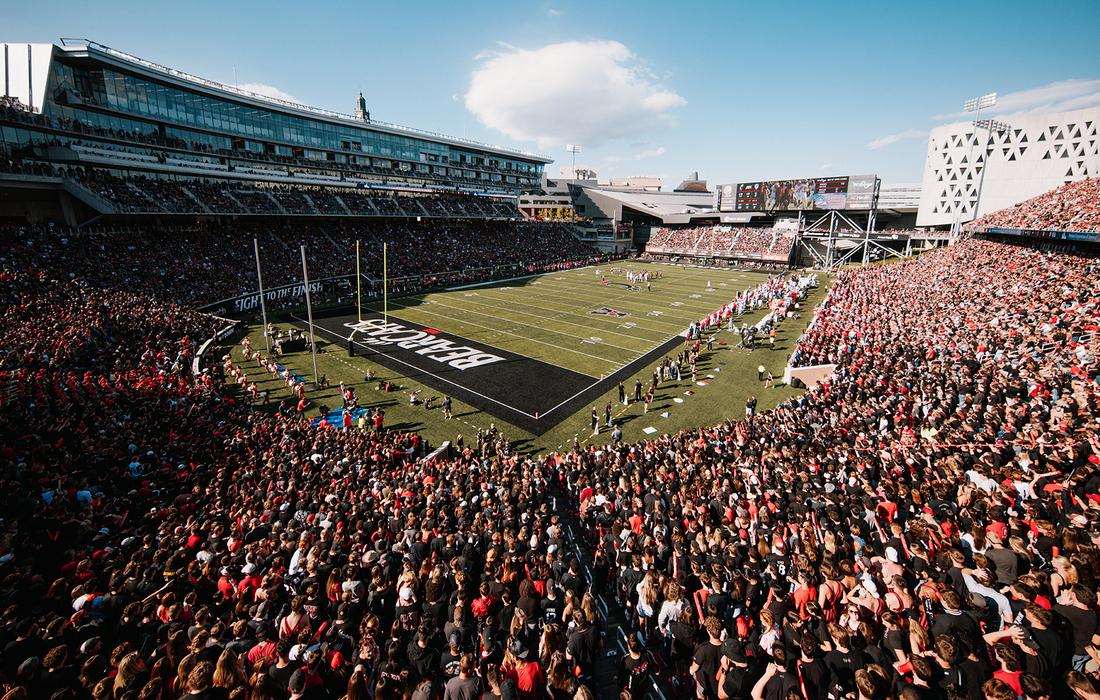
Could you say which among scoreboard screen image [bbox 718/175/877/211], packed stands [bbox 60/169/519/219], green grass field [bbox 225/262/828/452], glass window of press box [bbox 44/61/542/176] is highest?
glass window of press box [bbox 44/61/542/176]

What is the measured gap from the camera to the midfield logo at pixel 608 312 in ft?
123

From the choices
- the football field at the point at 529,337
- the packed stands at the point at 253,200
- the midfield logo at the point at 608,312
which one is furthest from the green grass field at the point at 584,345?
the packed stands at the point at 253,200

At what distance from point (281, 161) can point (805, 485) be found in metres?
66.1

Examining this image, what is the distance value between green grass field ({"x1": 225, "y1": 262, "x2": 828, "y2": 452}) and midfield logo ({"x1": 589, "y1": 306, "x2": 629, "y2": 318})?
465 millimetres

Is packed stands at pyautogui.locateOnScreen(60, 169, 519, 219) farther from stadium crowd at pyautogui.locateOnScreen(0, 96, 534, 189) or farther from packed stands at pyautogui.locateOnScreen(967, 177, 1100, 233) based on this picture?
packed stands at pyautogui.locateOnScreen(967, 177, 1100, 233)

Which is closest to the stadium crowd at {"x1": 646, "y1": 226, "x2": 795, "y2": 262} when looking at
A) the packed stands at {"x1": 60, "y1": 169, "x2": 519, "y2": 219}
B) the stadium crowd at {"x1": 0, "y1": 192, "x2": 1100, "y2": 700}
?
the packed stands at {"x1": 60, "y1": 169, "x2": 519, "y2": 219}

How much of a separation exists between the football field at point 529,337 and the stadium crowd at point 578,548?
580 centimetres

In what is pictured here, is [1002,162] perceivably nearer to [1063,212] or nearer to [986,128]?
[986,128]

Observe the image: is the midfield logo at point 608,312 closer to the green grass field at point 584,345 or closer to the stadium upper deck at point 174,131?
the green grass field at point 584,345

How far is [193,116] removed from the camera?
4978 centimetres

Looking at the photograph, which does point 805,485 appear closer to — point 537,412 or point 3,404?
point 537,412

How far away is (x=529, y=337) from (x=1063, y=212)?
2978 cm

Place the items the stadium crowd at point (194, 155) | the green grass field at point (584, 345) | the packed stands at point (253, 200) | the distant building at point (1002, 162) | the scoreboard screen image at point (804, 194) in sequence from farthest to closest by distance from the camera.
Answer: the scoreboard screen image at point (804, 194)
the distant building at point (1002, 162)
the packed stands at point (253, 200)
the stadium crowd at point (194, 155)
the green grass field at point (584, 345)

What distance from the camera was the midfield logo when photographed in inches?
1479
